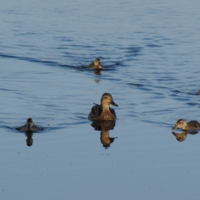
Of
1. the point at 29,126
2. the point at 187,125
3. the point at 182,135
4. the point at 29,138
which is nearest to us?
the point at 29,138

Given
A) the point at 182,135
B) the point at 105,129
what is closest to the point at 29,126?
the point at 105,129

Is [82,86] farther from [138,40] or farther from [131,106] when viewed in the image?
[138,40]

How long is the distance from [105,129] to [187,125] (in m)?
1.78

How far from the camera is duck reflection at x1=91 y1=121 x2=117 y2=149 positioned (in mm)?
16500

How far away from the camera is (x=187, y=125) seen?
58.2 feet

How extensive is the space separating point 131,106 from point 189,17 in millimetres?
17067

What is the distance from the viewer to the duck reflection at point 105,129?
54.1ft

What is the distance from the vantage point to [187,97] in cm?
2116

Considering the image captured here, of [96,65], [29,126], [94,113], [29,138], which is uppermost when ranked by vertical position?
[96,65]

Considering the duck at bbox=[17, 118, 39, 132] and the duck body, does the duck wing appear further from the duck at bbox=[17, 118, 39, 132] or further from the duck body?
the duck at bbox=[17, 118, 39, 132]

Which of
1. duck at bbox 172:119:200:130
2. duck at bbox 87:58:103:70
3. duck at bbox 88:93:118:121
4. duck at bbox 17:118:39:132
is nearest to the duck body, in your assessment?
duck at bbox 88:93:118:121

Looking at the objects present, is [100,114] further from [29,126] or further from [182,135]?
[29,126]

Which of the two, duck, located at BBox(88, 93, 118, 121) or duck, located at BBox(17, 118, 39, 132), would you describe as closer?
duck, located at BBox(17, 118, 39, 132)

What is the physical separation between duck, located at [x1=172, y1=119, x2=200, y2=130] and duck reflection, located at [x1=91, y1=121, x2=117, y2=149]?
4.78 ft
